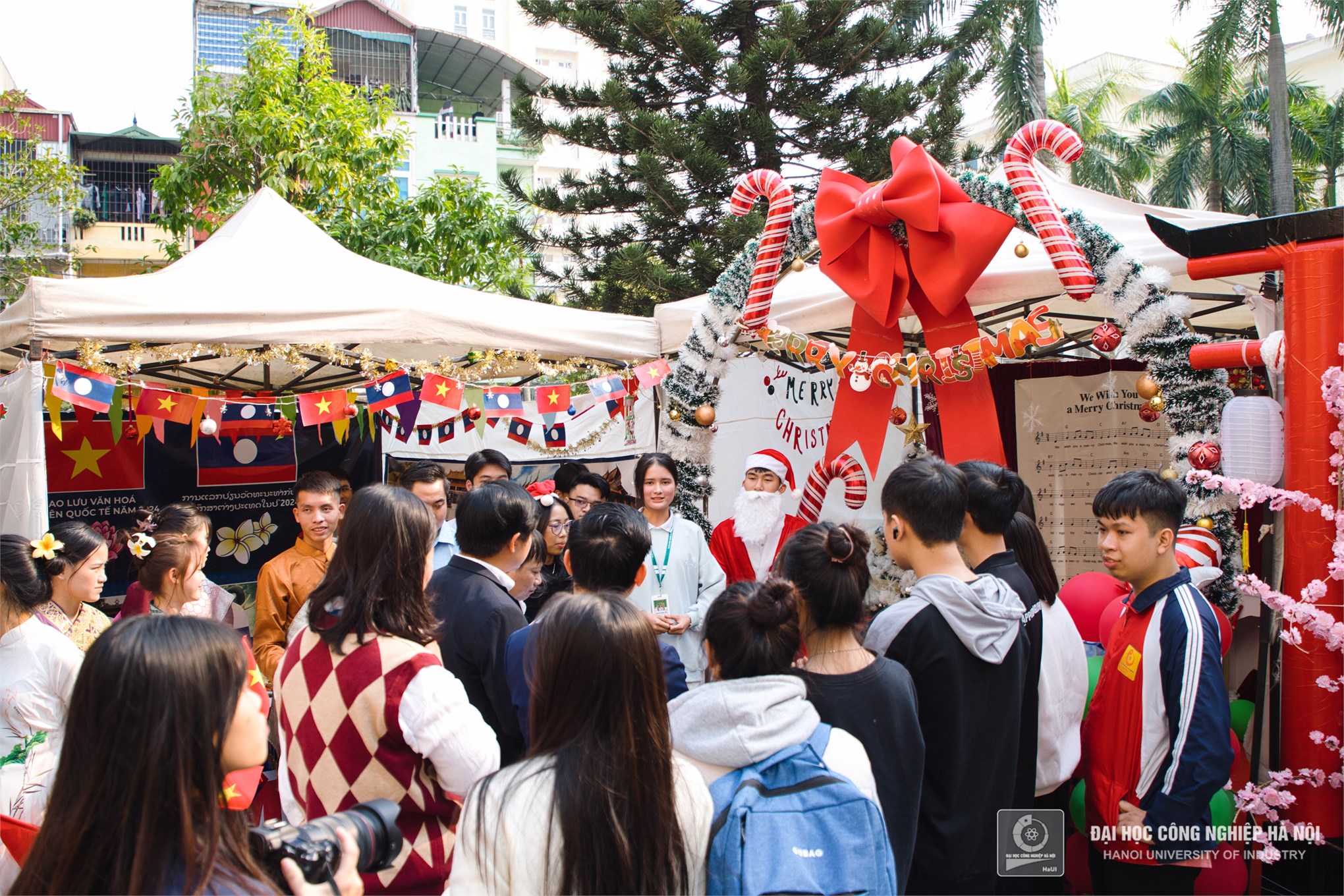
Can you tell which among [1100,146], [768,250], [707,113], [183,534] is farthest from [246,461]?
[1100,146]

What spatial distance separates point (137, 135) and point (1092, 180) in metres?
26.1

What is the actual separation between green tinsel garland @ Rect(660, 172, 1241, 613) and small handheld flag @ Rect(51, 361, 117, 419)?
8.23 feet

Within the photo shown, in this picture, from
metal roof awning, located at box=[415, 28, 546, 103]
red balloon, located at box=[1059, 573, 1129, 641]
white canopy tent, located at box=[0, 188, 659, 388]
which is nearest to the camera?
red balloon, located at box=[1059, 573, 1129, 641]

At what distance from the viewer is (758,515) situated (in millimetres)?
4559

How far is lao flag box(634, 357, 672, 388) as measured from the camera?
191 inches

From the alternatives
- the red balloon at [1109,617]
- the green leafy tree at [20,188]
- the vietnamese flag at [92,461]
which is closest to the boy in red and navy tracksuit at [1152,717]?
the red balloon at [1109,617]

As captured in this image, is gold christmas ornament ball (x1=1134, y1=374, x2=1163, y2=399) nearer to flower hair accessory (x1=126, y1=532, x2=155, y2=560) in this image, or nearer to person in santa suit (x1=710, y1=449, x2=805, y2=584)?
person in santa suit (x1=710, y1=449, x2=805, y2=584)

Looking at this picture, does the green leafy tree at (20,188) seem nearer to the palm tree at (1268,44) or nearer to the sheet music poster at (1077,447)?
the sheet music poster at (1077,447)

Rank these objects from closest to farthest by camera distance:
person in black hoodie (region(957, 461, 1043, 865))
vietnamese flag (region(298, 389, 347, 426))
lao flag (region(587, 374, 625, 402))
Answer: person in black hoodie (region(957, 461, 1043, 865))
vietnamese flag (region(298, 389, 347, 426))
lao flag (region(587, 374, 625, 402))

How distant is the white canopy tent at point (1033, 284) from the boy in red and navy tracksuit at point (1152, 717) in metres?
1.27

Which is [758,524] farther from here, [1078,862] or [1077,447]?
[1077,447]

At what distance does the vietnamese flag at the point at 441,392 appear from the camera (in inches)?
176

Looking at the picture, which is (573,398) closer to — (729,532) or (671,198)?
(729,532)

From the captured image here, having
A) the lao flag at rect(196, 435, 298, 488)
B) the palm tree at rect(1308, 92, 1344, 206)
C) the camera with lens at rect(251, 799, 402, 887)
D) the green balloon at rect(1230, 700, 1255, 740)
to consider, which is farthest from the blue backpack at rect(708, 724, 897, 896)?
the palm tree at rect(1308, 92, 1344, 206)
